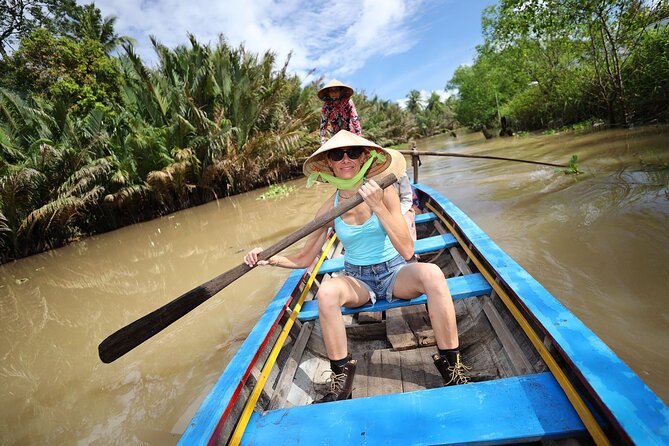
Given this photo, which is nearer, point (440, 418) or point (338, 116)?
point (440, 418)

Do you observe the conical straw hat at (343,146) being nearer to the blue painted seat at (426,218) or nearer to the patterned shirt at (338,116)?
the blue painted seat at (426,218)

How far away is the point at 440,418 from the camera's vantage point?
1.23 m

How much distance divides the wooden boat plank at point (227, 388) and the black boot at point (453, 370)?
92 centimetres

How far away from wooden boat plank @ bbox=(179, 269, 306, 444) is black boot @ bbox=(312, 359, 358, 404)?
413mm

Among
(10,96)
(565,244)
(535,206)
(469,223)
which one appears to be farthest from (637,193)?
(10,96)

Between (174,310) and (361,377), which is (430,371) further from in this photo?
(174,310)

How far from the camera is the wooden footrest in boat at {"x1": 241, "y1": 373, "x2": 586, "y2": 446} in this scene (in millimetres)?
1139

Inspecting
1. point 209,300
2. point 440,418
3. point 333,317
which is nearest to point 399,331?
point 333,317

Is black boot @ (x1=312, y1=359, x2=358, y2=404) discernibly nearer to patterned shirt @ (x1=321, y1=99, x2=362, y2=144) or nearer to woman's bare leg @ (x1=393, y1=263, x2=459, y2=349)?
woman's bare leg @ (x1=393, y1=263, x2=459, y2=349)

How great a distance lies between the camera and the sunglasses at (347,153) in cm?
178

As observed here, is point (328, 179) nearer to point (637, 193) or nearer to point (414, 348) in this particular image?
point (414, 348)

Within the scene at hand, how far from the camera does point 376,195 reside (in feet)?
5.38

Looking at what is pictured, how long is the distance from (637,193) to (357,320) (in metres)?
4.43

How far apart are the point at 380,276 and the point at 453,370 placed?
626 millimetres
